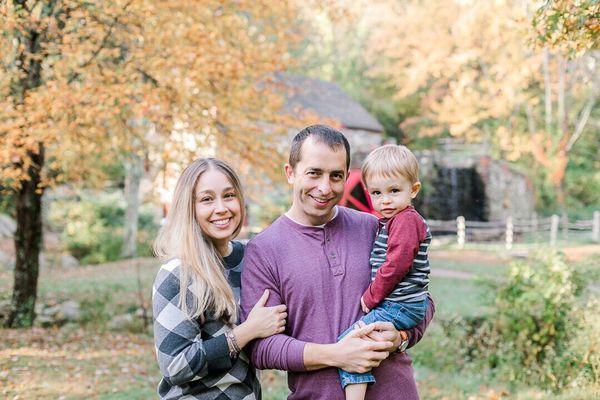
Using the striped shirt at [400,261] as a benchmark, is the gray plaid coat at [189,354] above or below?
below

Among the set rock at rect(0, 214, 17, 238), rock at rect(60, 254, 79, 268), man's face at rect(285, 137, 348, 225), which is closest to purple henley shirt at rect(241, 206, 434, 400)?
man's face at rect(285, 137, 348, 225)

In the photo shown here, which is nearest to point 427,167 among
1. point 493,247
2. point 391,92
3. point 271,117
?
point 493,247

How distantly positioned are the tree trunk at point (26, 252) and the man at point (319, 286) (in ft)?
24.1

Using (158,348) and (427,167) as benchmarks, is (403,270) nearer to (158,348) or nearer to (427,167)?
(158,348)

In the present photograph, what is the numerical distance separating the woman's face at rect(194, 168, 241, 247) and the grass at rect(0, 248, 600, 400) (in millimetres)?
3554

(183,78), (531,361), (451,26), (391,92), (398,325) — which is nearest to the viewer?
(398,325)

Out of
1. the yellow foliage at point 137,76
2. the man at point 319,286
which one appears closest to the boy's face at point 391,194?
the man at point 319,286

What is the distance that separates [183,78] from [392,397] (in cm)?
548

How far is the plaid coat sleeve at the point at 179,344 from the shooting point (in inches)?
92.7

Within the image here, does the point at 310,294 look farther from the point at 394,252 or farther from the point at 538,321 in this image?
the point at 538,321

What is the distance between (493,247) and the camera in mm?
20250

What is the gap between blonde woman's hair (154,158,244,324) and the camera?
241 centimetres

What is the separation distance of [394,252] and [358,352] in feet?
1.37

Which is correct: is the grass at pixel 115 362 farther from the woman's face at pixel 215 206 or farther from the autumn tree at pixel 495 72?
the autumn tree at pixel 495 72
